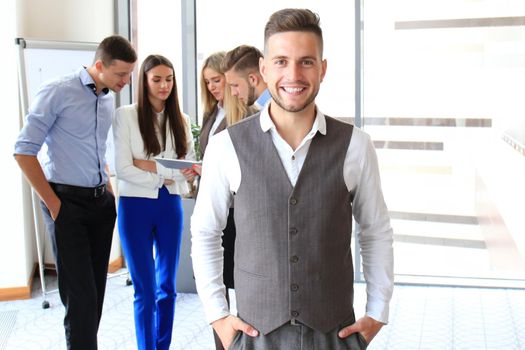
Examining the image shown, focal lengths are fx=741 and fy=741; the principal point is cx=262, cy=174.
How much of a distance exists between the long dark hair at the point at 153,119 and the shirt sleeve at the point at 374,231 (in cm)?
163

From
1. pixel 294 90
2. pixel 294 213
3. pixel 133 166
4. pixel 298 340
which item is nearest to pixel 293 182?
pixel 294 213

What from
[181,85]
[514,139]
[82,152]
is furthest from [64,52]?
[514,139]

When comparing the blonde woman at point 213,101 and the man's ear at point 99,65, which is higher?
the man's ear at point 99,65

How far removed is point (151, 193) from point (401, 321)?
189 centimetres

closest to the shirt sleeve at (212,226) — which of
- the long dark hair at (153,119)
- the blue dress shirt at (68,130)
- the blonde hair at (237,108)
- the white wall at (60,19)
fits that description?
the blonde hair at (237,108)

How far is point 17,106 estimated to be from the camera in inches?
189

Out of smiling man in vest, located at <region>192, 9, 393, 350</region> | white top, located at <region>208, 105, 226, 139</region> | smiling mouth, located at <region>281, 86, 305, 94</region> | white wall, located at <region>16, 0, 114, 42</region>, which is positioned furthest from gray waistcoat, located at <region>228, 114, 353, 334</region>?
white wall, located at <region>16, 0, 114, 42</region>

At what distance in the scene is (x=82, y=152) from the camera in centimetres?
317

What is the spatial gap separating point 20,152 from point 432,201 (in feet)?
10.2

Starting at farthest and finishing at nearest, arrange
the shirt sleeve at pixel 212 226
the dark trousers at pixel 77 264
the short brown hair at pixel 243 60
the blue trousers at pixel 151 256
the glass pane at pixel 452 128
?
1. the glass pane at pixel 452 128
2. the blue trousers at pixel 151 256
3. the dark trousers at pixel 77 264
4. the short brown hair at pixel 243 60
5. the shirt sleeve at pixel 212 226

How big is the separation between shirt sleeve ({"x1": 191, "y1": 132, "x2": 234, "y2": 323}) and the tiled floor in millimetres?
2084

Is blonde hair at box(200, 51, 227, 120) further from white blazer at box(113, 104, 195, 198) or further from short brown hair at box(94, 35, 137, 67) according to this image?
short brown hair at box(94, 35, 137, 67)

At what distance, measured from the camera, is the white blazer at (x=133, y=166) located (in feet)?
10.9

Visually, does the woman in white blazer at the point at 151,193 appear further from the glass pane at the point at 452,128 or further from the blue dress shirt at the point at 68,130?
the glass pane at the point at 452,128
